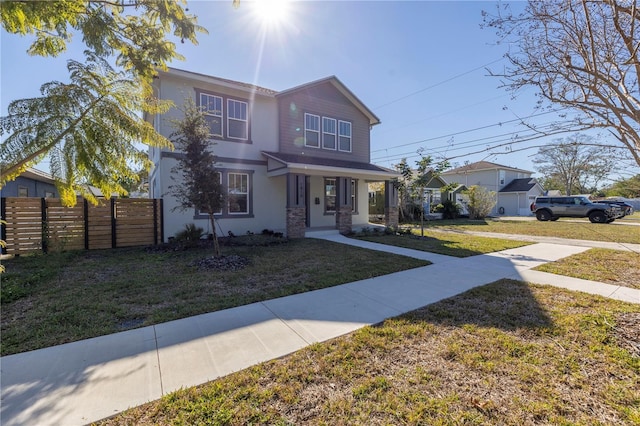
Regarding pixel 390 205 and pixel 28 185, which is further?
pixel 28 185

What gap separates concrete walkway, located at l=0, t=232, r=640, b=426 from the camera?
2.34m

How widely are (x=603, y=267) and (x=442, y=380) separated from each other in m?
7.29

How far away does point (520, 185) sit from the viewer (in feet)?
108

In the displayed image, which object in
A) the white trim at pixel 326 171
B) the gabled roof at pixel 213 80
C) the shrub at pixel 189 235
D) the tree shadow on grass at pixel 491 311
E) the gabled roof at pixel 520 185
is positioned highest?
the gabled roof at pixel 213 80

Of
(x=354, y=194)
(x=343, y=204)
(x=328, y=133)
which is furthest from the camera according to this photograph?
(x=354, y=194)

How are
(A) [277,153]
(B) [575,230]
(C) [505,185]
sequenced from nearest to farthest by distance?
1. (A) [277,153]
2. (B) [575,230]
3. (C) [505,185]

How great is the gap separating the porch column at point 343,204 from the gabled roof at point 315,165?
61 cm

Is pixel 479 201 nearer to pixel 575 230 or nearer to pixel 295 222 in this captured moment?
pixel 575 230

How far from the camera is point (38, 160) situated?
10.7 feet

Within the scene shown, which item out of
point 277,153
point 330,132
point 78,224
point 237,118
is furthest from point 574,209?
point 78,224

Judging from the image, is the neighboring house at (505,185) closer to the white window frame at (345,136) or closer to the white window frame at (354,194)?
the white window frame at (354,194)

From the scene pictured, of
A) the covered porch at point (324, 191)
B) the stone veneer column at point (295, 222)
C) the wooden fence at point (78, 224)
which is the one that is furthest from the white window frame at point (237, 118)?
the wooden fence at point (78, 224)

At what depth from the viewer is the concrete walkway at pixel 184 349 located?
2.34 m

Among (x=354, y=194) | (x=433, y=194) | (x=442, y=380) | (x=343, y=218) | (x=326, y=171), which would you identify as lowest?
(x=442, y=380)
